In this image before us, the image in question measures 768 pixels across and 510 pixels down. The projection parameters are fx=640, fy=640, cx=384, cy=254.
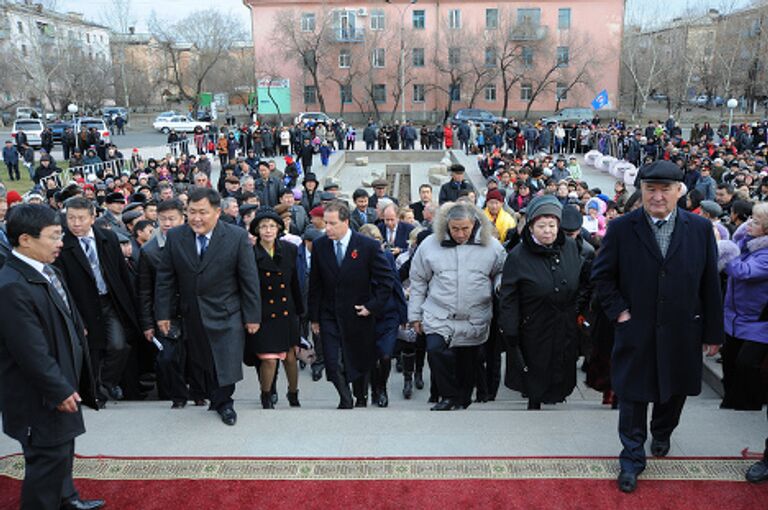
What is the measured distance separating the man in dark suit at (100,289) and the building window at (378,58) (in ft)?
138

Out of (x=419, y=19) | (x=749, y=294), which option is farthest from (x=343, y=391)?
(x=419, y=19)

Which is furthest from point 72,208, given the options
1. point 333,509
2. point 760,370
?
point 760,370

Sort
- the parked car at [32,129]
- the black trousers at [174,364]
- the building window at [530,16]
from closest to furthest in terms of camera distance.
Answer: the black trousers at [174,364]
the parked car at [32,129]
the building window at [530,16]

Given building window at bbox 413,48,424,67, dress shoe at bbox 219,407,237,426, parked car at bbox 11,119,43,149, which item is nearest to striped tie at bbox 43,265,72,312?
dress shoe at bbox 219,407,237,426

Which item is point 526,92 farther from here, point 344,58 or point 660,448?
point 660,448

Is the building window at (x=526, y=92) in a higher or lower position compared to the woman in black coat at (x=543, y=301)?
higher

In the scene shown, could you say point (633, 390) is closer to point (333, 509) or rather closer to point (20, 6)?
point (333, 509)

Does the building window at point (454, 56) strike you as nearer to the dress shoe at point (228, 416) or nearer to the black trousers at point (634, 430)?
the dress shoe at point (228, 416)

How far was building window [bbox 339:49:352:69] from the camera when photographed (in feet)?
148

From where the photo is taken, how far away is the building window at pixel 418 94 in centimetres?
4569

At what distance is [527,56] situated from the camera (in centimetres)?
4384

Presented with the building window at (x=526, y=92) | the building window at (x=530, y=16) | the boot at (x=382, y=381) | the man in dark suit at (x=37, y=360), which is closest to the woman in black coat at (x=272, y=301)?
the boot at (x=382, y=381)

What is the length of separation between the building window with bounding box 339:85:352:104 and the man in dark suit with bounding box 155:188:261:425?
42.3 metres

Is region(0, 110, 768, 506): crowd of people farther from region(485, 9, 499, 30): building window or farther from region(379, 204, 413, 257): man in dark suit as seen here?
region(485, 9, 499, 30): building window
